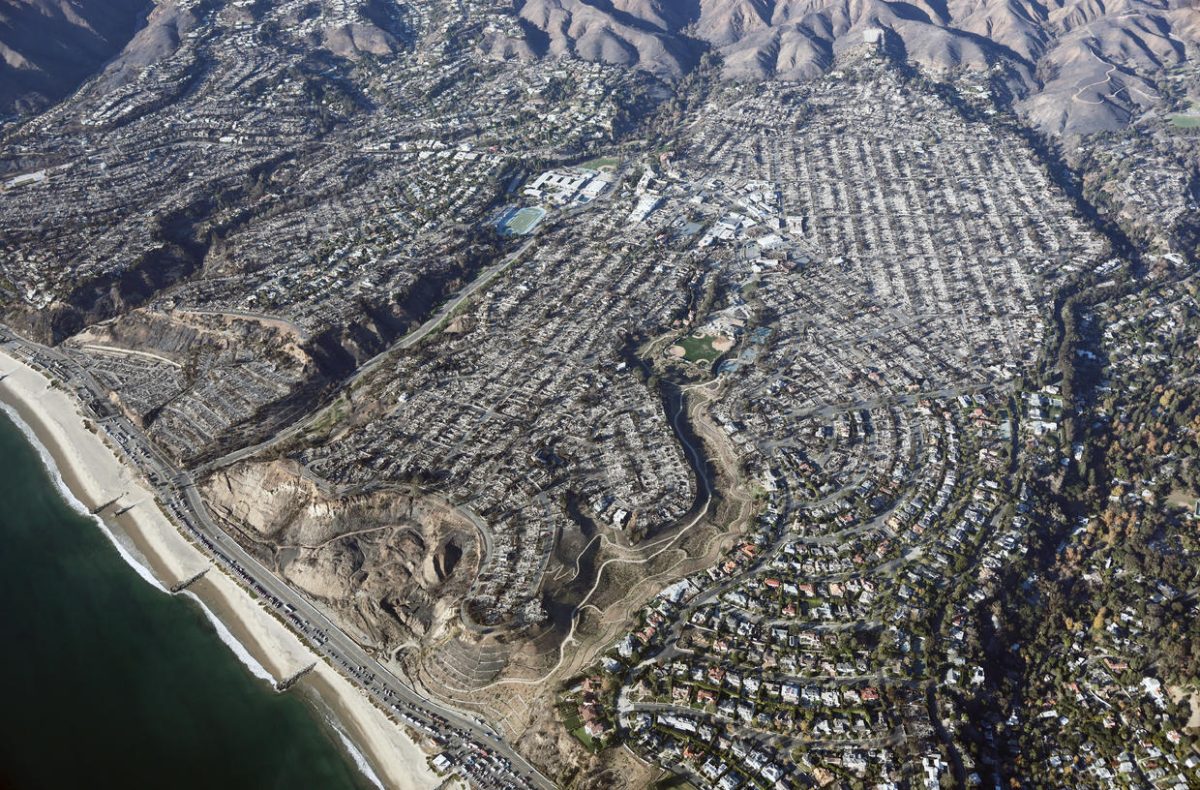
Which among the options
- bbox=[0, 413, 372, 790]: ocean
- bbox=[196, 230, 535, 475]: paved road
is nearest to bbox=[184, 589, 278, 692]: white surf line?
bbox=[0, 413, 372, 790]: ocean

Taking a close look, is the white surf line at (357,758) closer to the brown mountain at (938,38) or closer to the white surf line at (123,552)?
the white surf line at (123,552)

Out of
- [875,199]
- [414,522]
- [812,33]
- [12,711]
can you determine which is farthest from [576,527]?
[812,33]

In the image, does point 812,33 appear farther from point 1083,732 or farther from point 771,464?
point 1083,732

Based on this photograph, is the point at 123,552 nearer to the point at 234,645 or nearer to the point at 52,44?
the point at 234,645

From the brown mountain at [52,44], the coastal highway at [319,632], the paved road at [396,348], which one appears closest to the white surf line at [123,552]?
the coastal highway at [319,632]

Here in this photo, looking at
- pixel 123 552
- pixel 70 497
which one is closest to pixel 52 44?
pixel 70 497

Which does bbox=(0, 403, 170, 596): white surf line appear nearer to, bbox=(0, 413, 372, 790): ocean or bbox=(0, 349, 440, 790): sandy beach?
bbox=(0, 349, 440, 790): sandy beach
